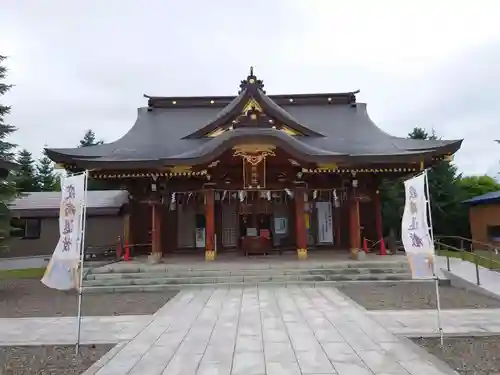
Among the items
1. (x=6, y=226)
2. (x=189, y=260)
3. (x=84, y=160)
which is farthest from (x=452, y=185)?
(x=6, y=226)

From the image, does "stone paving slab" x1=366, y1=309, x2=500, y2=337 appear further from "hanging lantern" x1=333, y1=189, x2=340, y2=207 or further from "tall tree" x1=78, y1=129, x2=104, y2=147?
"tall tree" x1=78, y1=129, x2=104, y2=147

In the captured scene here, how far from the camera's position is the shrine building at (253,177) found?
12.4 m

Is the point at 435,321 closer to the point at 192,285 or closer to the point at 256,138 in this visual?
the point at 192,285

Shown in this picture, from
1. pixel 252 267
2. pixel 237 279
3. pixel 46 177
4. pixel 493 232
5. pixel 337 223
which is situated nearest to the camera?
pixel 237 279

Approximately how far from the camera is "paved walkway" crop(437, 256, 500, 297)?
8820mm

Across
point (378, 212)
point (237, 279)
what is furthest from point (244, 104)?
point (237, 279)

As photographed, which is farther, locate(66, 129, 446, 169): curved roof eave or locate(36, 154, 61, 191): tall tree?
locate(36, 154, 61, 191): tall tree

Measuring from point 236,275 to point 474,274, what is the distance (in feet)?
21.0

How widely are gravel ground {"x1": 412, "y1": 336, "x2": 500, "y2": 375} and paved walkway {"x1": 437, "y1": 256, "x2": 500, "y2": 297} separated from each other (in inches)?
142

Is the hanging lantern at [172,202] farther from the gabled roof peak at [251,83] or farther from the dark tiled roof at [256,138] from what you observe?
the gabled roof peak at [251,83]

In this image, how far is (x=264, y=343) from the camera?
520 centimetres

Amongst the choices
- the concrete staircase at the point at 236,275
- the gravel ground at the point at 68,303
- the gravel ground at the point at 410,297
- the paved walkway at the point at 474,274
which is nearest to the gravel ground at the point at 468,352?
the gravel ground at the point at 410,297

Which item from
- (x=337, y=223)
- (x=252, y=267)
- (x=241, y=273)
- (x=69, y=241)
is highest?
(x=337, y=223)

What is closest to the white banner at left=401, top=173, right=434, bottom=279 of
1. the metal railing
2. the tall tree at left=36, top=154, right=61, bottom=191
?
the metal railing
